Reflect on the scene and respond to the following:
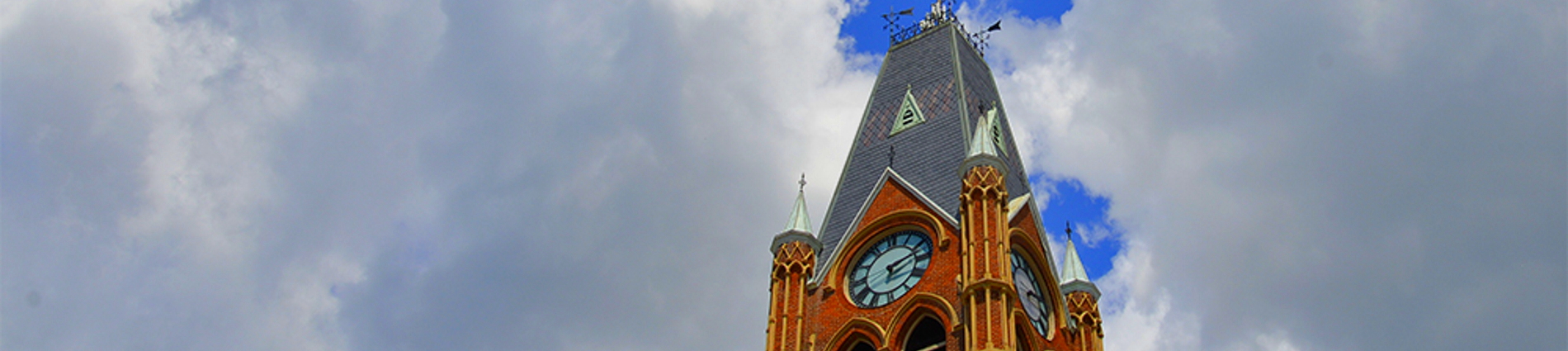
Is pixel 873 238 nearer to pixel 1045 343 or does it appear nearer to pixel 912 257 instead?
pixel 912 257

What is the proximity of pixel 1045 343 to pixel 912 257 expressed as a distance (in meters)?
4.18

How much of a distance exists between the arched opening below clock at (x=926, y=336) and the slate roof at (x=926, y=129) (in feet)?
11.1

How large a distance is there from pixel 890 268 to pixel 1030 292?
12.9ft

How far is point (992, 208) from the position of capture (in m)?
46.9

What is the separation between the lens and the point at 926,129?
177 ft

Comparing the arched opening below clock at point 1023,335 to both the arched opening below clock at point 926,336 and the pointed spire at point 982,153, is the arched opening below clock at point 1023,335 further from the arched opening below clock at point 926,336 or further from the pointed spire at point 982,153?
the pointed spire at point 982,153

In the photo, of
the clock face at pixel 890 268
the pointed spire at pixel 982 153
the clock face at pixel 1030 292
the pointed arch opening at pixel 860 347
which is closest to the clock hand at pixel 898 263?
the clock face at pixel 890 268

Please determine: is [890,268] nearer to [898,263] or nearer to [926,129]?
[898,263]

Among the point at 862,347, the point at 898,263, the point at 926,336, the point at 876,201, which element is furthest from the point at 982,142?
the point at 862,347

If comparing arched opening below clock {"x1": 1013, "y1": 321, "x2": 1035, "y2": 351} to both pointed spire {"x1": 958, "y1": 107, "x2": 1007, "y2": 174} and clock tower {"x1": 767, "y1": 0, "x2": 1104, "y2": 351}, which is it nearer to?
clock tower {"x1": 767, "y1": 0, "x2": 1104, "y2": 351}

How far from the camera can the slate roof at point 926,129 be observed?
51.2 m

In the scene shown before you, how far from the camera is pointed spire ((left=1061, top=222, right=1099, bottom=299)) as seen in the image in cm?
5141

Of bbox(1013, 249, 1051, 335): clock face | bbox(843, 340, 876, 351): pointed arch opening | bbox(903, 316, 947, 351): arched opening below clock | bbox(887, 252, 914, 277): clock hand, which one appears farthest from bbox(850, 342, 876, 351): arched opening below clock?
bbox(1013, 249, 1051, 335): clock face

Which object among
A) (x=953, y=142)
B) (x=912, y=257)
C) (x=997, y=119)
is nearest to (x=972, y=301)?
(x=912, y=257)
